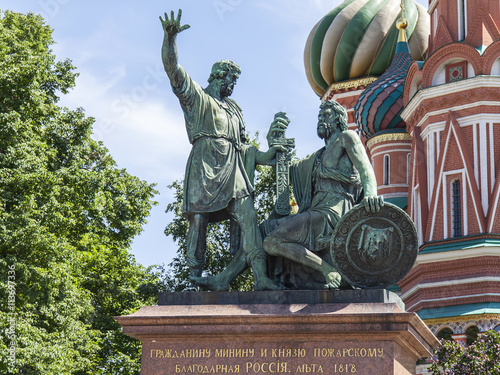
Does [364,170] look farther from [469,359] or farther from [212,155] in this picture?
[469,359]

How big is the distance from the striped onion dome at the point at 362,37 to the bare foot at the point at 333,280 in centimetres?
3721

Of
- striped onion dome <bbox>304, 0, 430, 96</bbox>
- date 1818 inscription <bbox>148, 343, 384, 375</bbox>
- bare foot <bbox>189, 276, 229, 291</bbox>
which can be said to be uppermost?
striped onion dome <bbox>304, 0, 430, 96</bbox>

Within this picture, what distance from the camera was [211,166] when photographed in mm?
12586

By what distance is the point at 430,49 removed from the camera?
37281mm

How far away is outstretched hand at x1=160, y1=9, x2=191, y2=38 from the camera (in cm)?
1239

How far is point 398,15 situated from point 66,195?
26572mm

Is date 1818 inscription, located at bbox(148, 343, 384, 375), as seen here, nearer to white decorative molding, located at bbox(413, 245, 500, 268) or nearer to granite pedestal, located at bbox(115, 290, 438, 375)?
granite pedestal, located at bbox(115, 290, 438, 375)

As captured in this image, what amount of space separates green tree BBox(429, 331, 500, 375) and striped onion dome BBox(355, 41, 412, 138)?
21105mm

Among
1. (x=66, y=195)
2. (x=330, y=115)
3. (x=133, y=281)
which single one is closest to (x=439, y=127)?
(x=133, y=281)

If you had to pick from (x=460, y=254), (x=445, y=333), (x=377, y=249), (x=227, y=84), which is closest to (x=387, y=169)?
(x=460, y=254)

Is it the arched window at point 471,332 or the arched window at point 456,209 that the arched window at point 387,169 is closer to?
the arched window at point 456,209

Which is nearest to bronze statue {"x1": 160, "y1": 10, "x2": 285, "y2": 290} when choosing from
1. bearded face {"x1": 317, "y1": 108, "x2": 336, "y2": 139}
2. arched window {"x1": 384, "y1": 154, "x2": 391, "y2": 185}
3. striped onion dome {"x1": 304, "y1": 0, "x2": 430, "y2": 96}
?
bearded face {"x1": 317, "y1": 108, "x2": 336, "y2": 139}

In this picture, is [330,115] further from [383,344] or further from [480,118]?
[480,118]

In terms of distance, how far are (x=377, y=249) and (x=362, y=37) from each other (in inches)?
1492
